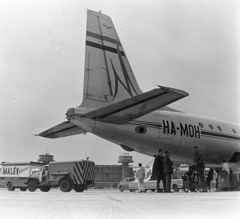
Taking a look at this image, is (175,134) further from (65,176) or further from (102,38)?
(65,176)

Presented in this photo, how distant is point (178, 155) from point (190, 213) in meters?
11.3

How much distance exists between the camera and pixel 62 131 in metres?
14.2

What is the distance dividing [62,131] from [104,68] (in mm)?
3471

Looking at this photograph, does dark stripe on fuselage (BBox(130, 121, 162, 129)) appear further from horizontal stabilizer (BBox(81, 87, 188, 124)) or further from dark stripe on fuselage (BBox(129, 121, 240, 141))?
horizontal stabilizer (BBox(81, 87, 188, 124))

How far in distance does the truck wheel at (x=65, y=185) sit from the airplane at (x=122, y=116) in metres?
2.47

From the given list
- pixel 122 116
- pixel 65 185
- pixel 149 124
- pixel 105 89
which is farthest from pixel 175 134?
pixel 65 185

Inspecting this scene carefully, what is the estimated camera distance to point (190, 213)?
3711 mm

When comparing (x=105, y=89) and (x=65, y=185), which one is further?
(x=65, y=185)

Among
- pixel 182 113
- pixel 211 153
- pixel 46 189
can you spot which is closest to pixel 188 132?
pixel 182 113

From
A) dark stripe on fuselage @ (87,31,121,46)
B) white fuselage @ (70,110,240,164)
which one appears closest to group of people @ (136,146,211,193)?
white fuselage @ (70,110,240,164)

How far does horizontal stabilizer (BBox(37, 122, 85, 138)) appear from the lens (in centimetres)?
1396

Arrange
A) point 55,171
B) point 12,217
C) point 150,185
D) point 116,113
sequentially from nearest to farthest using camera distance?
point 12,217 < point 116,113 < point 55,171 < point 150,185

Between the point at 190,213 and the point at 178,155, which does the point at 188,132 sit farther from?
the point at 190,213

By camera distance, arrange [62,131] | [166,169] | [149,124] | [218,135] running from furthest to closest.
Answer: [218,135], [62,131], [149,124], [166,169]
